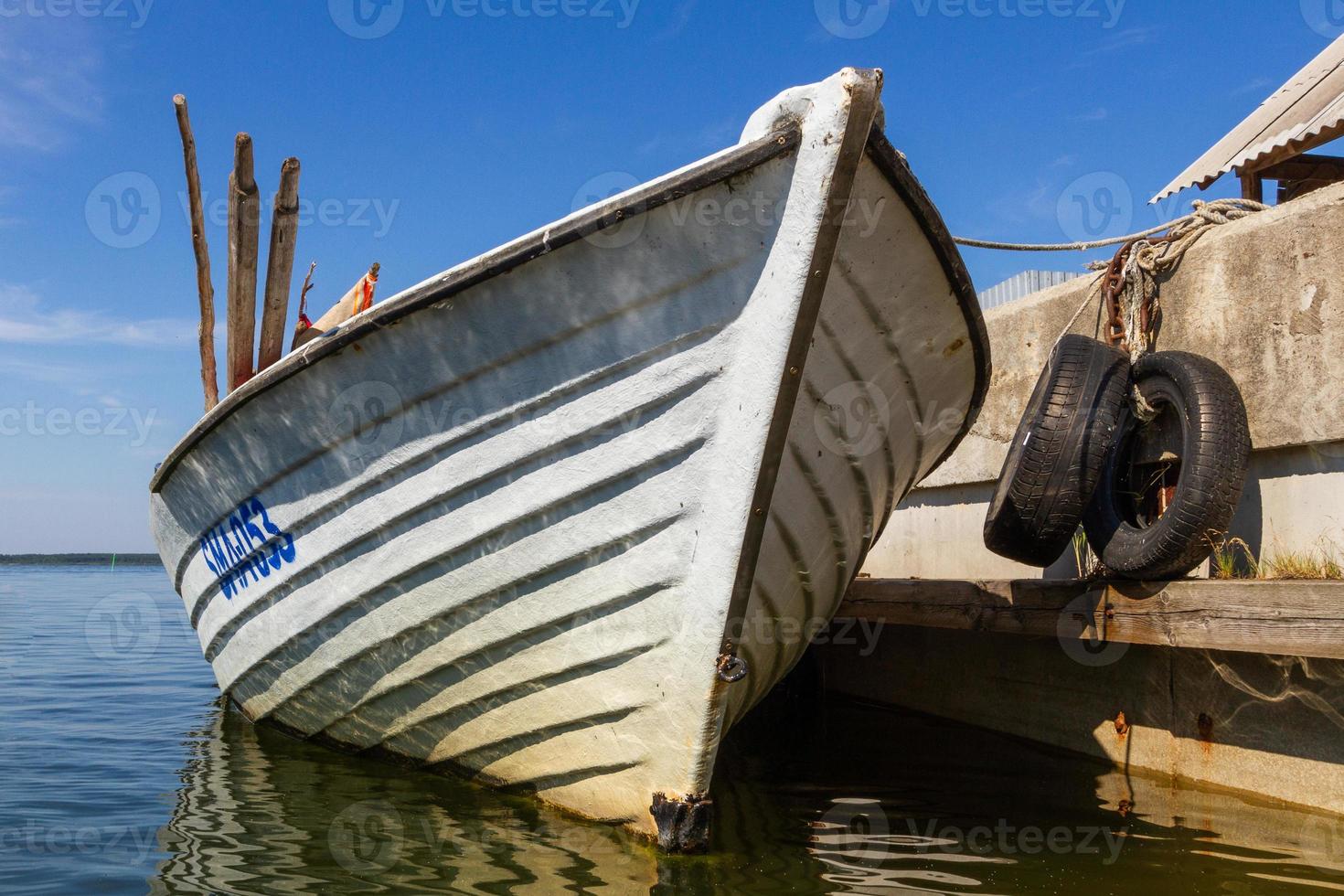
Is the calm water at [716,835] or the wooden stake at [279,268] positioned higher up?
the wooden stake at [279,268]

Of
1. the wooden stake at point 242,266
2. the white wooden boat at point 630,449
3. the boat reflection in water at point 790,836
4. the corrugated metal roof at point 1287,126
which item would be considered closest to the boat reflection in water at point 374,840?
the boat reflection in water at point 790,836

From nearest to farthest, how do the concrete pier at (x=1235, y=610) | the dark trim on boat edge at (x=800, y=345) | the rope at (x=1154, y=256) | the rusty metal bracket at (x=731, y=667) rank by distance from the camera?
1. the dark trim on boat edge at (x=800, y=345)
2. the rusty metal bracket at (x=731, y=667)
3. the concrete pier at (x=1235, y=610)
4. the rope at (x=1154, y=256)

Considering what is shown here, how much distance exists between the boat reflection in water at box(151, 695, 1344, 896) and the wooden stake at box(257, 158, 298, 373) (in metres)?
2.20

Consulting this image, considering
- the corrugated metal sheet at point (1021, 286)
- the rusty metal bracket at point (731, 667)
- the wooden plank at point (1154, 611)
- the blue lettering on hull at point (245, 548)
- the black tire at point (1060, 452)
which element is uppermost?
the corrugated metal sheet at point (1021, 286)

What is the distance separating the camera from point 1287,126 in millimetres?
8133

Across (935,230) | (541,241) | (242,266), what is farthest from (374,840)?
(935,230)

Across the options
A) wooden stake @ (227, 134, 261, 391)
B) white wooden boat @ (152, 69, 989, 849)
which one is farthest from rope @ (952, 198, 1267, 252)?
wooden stake @ (227, 134, 261, 391)

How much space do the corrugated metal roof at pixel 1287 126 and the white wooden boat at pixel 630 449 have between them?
4.95 m

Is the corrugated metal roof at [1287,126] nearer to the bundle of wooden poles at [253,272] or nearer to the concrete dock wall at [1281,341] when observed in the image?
the concrete dock wall at [1281,341]

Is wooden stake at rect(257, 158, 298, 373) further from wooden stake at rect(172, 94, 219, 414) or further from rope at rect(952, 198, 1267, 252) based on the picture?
rope at rect(952, 198, 1267, 252)

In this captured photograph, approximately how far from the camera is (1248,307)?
5090 mm

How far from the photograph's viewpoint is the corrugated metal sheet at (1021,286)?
7379mm

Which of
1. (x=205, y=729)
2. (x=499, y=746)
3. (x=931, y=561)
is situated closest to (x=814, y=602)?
(x=499, y=746)

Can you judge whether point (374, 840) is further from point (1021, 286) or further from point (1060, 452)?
point (1021, 286)
